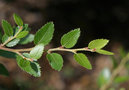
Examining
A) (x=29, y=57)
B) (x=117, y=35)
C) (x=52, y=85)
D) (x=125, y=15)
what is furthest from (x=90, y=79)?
(x=29, y=57)

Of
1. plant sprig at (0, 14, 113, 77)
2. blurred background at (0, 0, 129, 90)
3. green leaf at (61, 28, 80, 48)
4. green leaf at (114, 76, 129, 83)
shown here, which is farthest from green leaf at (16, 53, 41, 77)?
blurred background at (0, 0, 129, 90)

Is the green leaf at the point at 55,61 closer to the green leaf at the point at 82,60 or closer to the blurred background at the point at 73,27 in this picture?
the green leaf at the point at 82,60

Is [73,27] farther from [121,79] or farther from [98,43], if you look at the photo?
[98,43]

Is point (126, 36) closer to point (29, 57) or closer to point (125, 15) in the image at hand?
point (125, 15)

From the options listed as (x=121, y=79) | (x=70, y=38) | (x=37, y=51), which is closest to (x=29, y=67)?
(x=37, y=51)

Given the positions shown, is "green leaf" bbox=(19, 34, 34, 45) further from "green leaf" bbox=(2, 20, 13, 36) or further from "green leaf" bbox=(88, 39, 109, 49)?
"green leaf" bbox=(88, 39, 109, 49)

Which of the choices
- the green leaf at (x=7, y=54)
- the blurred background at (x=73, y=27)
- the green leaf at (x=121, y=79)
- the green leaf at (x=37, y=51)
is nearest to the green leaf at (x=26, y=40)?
the green leaf at (x=7, y=54)

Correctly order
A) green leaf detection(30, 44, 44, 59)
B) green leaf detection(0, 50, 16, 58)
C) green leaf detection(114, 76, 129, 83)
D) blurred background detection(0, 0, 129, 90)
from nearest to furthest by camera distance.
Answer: green leaf detection(30, 44, 44, 59) < green leaf detection(0, 50, 16, 58) < green leaf detection(114, 76, 129, 83) < blurred background detection(0, 0, 129, 90)

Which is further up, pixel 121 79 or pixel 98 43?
pixel 98 43
